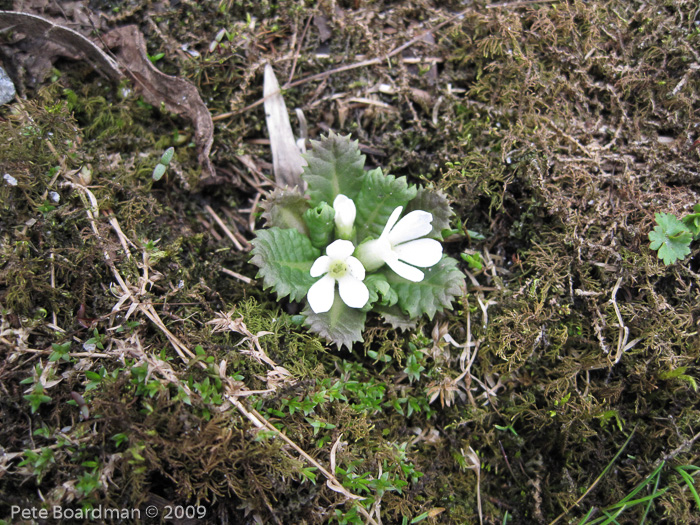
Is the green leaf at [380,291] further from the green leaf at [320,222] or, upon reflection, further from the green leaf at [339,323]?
the green leaf at [320,222]

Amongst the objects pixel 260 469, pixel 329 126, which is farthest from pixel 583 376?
pixel 329 126

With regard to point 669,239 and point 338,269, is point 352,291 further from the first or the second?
point 669,239

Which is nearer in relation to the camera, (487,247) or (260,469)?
(260,469)

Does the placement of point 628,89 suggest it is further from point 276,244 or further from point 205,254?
point 205,254

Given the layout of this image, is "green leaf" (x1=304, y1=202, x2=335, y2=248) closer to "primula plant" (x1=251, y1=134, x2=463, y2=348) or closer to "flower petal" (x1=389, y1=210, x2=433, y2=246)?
"primula plant" (x1=251, y1=134, x2=463, y2=348)

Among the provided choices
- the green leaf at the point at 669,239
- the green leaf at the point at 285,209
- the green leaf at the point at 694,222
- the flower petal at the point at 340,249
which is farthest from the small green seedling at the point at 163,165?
the green leaf at the point at 694,222
